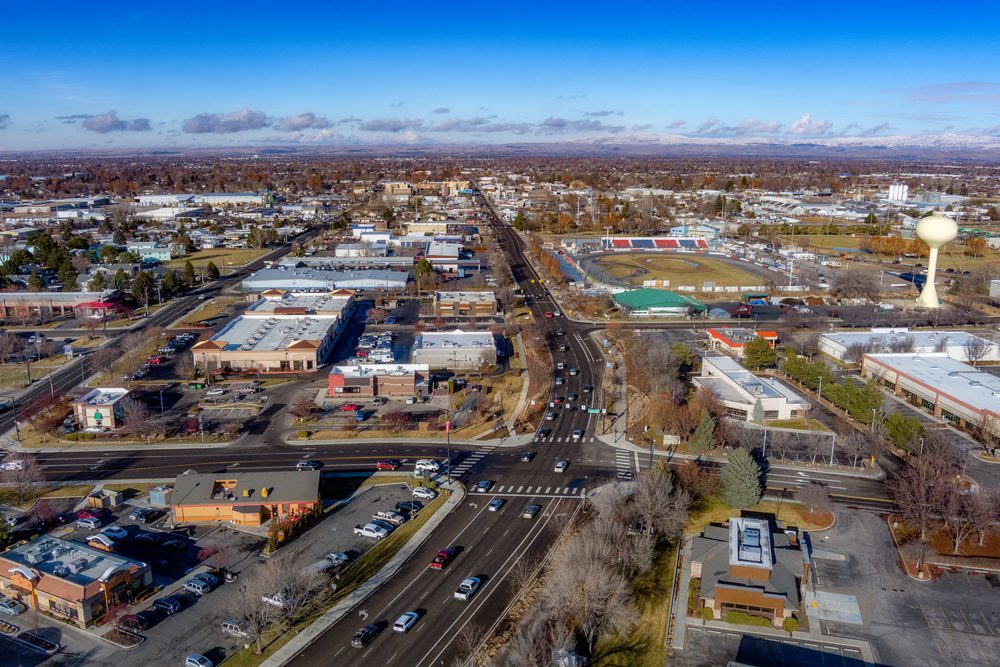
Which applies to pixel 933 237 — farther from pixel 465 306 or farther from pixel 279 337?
pixel 279 337

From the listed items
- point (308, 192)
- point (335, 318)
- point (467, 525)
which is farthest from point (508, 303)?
point (308, 192)

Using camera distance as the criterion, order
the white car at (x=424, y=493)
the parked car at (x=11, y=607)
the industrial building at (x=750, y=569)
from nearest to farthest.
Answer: the industrial building at (x=750, y=569)
the parked car at (x=11, y=607)
the white car at (x=424, y=493)

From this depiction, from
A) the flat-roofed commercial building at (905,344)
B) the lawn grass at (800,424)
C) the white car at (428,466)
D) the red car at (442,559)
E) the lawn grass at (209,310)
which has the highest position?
the lawn grass at (209,310)

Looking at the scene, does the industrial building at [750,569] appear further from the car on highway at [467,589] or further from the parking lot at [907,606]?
the car on highway at [467,589]

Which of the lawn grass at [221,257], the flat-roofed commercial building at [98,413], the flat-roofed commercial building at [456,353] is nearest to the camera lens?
the flat-roofed commercial building at [98,413]

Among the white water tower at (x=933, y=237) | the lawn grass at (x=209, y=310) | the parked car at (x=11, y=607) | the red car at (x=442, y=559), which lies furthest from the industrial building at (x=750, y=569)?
the lawn grass at (x=209, y=310)

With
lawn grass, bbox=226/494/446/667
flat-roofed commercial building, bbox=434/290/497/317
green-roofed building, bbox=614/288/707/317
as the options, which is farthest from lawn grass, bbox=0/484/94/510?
green-roofed building, bbox=614/288/707/317
